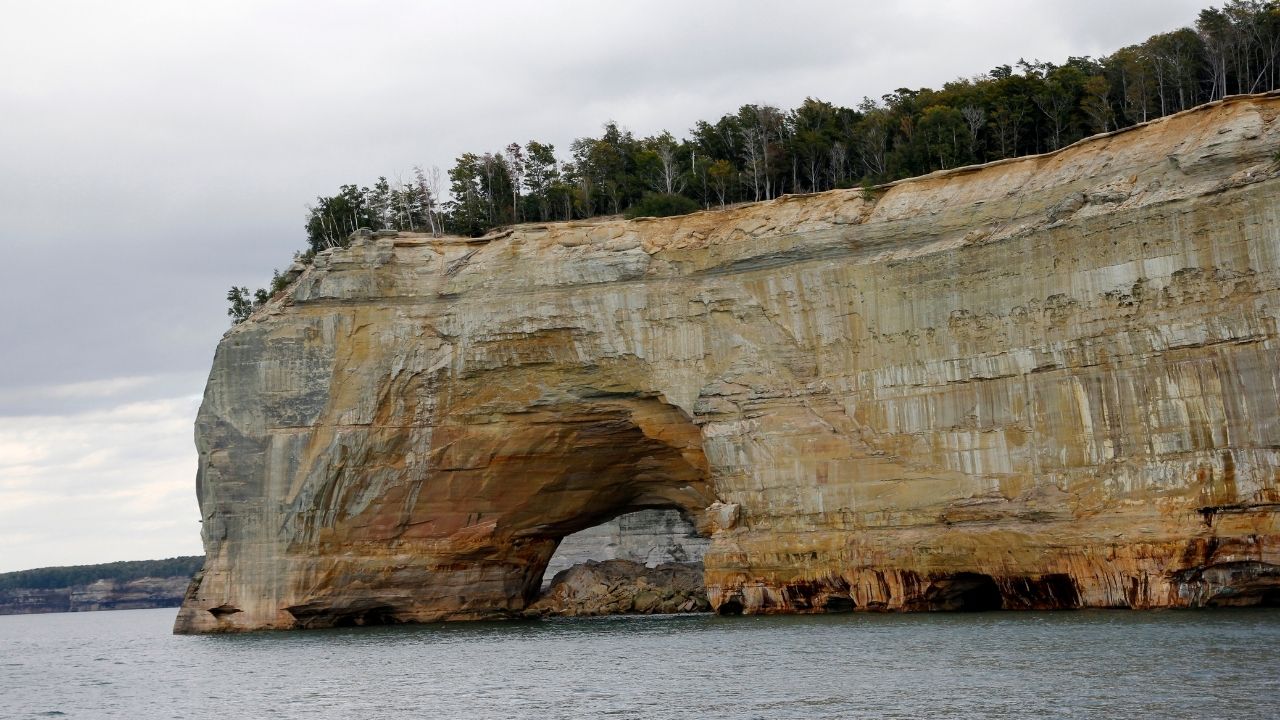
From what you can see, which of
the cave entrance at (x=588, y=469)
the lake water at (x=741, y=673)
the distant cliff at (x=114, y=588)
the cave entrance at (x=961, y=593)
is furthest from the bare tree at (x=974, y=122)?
the distant cliff at (x=114, y=588)

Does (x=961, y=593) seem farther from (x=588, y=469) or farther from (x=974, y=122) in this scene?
(x=974, y=122)

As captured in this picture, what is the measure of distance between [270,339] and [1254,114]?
87.0 ft

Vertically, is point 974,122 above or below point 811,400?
above

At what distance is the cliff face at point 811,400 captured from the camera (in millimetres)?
28328

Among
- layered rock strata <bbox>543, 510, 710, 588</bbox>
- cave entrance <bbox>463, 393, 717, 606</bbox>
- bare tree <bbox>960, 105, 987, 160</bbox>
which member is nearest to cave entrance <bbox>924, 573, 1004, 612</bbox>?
cave entrance <bbox>463, 393, 717, 606</bbox>

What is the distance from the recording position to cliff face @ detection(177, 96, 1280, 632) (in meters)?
Result: 28.3

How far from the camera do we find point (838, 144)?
49.5 m

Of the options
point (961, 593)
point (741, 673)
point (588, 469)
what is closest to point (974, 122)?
point (588, 469)

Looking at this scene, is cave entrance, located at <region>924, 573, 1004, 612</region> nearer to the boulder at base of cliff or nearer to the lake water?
the lake water

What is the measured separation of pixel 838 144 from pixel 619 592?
18.0 meters

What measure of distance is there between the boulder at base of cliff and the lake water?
8.61 metres

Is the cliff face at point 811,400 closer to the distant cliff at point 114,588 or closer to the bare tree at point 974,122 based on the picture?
the bare tree at point 974,122

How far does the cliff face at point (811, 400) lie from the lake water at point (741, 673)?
83.7 inches

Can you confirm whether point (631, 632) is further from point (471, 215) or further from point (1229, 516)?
point (471, 215)
